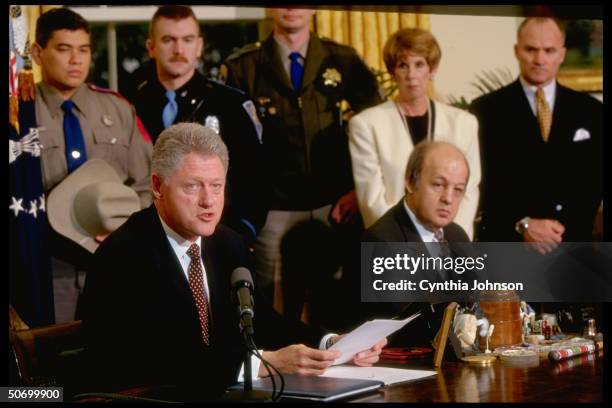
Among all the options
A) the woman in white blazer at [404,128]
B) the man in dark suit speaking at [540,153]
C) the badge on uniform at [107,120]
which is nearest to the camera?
the badge on uniform at [107,120]

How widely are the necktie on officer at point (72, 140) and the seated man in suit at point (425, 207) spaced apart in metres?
1.16

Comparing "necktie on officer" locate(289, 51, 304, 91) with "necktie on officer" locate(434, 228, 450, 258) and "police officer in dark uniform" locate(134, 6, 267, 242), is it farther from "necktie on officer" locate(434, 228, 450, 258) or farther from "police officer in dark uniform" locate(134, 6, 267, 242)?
"necktie on officer" locate(434, 228, 450, 258)

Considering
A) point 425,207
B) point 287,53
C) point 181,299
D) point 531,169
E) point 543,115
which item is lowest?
point 181,299

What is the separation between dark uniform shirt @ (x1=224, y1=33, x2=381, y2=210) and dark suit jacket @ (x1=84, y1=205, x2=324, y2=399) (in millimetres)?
974

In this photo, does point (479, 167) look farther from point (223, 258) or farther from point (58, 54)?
point (58, 54)

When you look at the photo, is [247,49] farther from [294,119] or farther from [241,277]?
[241,277]

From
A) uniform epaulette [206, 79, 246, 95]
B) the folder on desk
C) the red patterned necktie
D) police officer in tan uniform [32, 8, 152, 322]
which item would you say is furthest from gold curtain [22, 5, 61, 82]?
the folder on desk

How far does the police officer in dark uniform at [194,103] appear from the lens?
3.87 m

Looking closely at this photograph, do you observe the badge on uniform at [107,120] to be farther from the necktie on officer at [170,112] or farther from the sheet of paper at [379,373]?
the sheet of paper at [379,373]

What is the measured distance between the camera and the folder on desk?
2.38 metres

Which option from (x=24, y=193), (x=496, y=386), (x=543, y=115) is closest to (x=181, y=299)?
(x=496, y=386)

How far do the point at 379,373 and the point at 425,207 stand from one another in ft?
3.73

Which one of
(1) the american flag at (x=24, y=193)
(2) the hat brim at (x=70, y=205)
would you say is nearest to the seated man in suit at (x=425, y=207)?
(2) the hat brim at (x=70, y=205)

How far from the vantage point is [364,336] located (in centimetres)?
272
